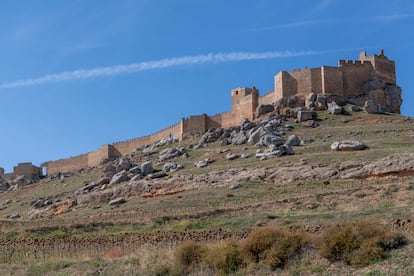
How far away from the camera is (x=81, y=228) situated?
19875 millimetres

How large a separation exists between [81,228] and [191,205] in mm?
5459

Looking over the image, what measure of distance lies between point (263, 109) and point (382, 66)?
883 cm

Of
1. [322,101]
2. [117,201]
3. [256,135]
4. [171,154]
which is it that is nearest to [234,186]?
[117,201]

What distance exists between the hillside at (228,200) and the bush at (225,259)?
150 mm

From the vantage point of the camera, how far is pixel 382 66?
44781mm

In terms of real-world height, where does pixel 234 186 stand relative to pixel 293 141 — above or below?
below

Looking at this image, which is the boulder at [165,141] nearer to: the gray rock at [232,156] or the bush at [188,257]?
the gray rock at [232,156]

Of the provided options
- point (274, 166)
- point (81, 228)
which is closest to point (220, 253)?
point (81, 228)

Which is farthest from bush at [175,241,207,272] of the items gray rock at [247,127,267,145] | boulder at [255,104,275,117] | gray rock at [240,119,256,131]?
boulder at [255,104,275,117]

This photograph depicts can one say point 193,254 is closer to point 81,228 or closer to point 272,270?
point 272,270

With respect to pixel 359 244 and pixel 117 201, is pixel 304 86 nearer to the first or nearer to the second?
pixel 117 201

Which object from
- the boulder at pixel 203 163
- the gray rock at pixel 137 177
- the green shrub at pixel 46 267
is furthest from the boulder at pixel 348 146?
the green shrub at pixel 46 267

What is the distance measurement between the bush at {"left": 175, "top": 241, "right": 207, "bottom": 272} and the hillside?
0.54 feet

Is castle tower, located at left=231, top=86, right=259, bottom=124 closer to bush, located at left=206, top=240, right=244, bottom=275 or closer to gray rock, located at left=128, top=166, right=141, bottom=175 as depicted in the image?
gray rock, located at left=128, top=166, right=141, bottom=175
